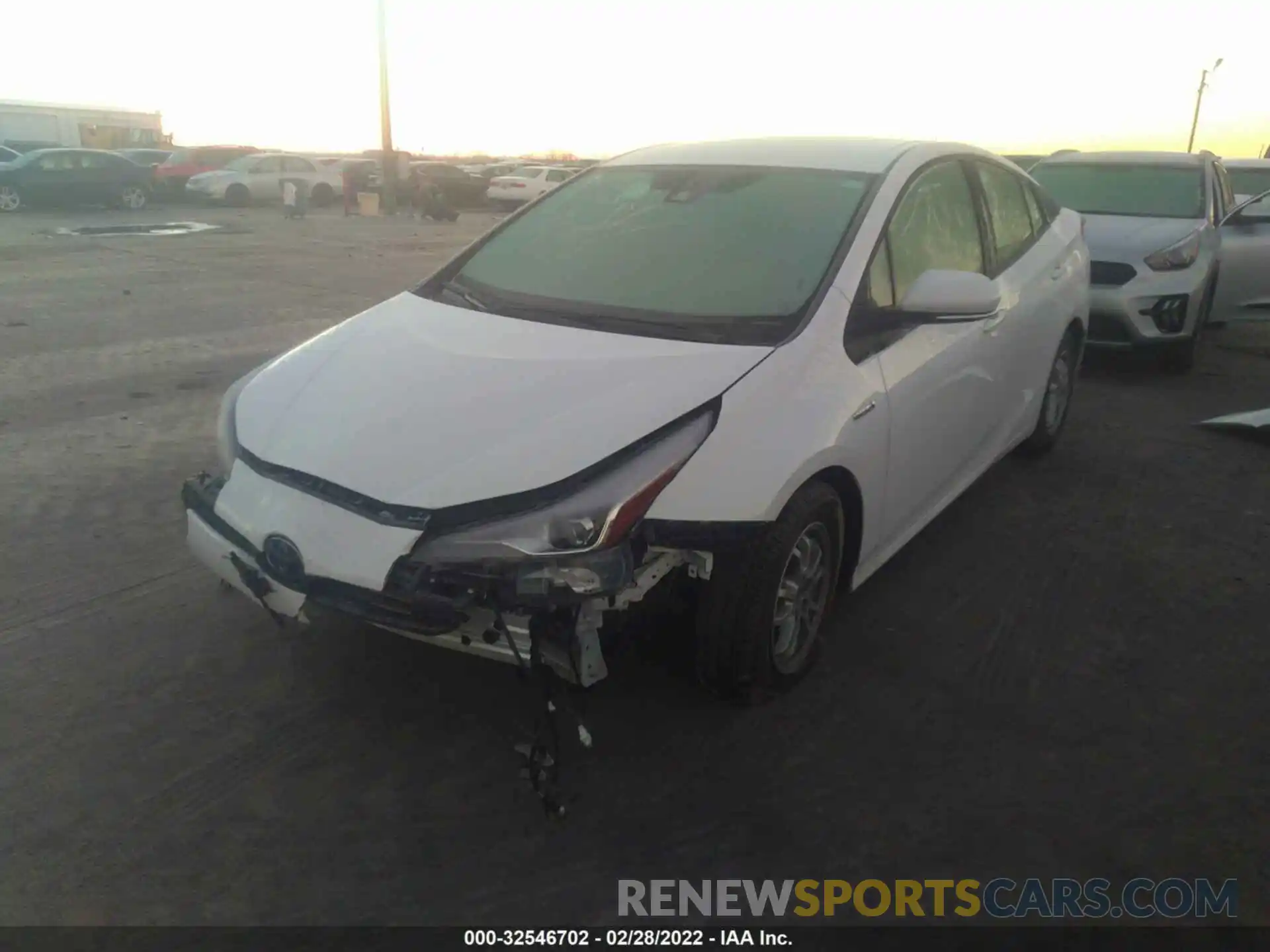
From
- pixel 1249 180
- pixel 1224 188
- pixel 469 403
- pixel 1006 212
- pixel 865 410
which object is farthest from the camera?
pixel 1249 180

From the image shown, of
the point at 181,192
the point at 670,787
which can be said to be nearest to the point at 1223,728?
the point at 670,787

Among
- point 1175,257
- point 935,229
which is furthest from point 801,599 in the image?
point 1175,257

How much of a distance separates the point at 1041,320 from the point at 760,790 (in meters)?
2.91

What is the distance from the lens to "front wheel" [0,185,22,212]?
20281 mm

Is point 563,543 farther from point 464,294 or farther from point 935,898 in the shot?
point 464,294

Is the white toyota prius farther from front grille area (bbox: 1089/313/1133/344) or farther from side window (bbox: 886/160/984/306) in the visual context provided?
front grille area (bbox: 1089/313/1133/344)

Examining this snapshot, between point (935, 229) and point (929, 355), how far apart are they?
635mm

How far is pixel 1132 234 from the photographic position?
295 inches

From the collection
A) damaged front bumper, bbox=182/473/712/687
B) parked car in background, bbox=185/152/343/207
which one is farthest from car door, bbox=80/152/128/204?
damaged front bumper, bbox=182/473/712/687

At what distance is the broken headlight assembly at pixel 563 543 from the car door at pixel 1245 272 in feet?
24.6

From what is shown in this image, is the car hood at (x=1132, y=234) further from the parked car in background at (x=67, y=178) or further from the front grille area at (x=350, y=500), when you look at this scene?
the parked car in background at (x=67, y=178)

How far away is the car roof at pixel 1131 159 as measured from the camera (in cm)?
846

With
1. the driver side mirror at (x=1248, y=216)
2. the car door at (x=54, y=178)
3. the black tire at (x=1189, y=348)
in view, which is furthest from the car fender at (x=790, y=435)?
the car door at (x=54, y=178)

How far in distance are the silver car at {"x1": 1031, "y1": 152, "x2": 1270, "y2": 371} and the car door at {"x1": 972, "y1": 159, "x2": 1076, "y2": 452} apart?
2448mm
